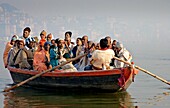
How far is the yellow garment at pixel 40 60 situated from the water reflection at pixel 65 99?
83 centimetres

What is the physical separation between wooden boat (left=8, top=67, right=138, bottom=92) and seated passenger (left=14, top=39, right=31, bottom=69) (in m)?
1.22

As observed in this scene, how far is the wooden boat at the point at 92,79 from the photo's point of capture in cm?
1631

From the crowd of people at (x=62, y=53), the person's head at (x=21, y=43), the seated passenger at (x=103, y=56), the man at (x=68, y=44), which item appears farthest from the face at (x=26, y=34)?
the seated passenger at (x=103, y=56)

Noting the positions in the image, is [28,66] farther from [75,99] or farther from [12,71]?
[75,99]

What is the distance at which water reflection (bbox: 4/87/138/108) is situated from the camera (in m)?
15.6

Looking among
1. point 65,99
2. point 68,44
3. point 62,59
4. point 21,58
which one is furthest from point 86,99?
point 21,58

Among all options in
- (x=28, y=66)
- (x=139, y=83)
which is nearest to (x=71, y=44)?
(x=28, y=66)

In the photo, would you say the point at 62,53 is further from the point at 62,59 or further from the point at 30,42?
the point at 30,42

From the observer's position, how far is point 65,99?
54.2 ft

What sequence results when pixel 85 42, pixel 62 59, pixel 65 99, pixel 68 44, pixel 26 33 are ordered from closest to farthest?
pixel 65 99 < pixel 62 59 < pixel 85 42 < pixel 68 44 < pixel 26 33

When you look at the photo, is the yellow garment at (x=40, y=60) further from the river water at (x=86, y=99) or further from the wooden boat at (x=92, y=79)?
the river water at (x=86, y=99)

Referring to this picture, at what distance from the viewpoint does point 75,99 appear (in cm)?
1653

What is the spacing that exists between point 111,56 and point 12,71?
5.28 meters

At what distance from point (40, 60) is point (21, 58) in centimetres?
144
